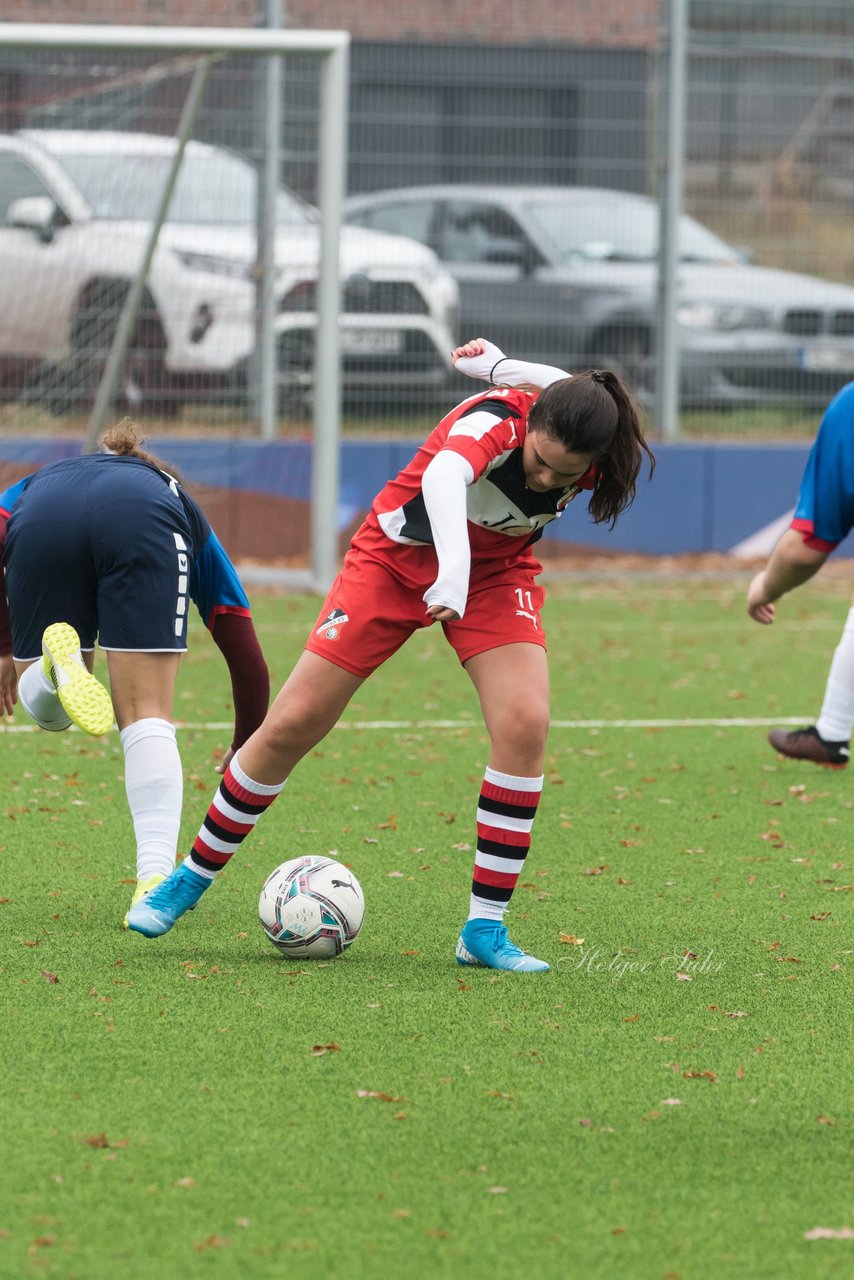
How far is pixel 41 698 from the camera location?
466 centimetres

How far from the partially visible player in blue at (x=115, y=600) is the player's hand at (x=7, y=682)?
0.32ft

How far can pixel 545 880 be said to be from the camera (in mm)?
5332

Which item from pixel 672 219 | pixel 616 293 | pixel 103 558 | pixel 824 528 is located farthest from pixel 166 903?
pixel 672 219

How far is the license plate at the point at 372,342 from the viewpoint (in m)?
13.3

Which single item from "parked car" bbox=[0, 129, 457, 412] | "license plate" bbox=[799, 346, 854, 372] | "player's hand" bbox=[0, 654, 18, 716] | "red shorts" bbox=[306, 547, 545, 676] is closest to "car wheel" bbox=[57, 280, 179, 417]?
"parked car" bbox=[0, 129, 457, 412]

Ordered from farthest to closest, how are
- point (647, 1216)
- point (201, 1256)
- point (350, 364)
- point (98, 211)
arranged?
point (350, 364) < point (98, 211) < point (647, 1216) < point (201, 1256)

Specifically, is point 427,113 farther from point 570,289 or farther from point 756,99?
point 756,99

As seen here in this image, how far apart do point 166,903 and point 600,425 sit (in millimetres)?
1580

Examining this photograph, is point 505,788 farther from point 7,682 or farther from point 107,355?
point 107,355

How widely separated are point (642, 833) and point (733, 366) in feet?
28.3

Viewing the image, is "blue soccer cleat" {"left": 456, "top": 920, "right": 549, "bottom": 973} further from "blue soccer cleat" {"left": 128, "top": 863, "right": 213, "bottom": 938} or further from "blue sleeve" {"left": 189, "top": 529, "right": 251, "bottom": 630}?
"blue sleeve" {"left": 189, "top": 529, "right": 251, "bottom": 630}

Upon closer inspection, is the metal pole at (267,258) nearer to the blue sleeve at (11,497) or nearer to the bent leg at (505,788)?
the blue sleeve at (11,497)

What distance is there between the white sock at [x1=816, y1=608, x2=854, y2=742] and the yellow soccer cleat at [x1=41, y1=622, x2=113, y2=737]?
11.4 ft

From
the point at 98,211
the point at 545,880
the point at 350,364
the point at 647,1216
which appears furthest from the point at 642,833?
the point at 350,364
